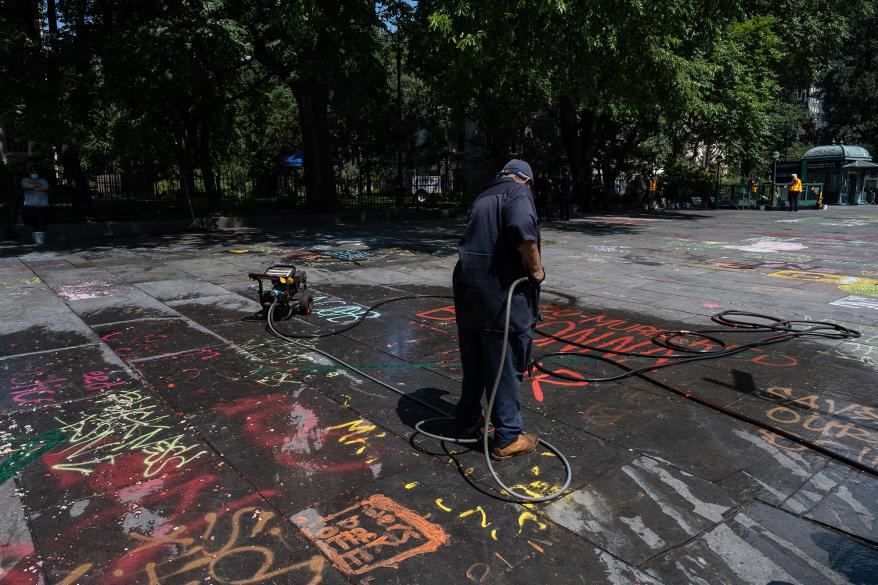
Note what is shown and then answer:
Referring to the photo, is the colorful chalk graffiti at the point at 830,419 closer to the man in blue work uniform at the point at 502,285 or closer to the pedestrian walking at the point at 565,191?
the man in blue work uniform at the point at 502,285

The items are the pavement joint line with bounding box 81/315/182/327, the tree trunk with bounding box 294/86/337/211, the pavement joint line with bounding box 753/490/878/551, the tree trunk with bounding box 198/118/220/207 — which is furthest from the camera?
the tree trunk with bounding box 198/118/220/207

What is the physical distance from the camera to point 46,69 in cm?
1570

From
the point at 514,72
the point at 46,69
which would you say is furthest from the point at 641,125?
the point at 46,69

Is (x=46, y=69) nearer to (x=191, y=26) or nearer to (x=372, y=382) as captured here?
(x=191, y=26)

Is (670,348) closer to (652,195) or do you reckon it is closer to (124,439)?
(124,439)

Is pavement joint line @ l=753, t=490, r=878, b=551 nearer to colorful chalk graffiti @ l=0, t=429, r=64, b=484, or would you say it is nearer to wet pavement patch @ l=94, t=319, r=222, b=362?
A: colorful chalk graffiti @ l=0, t=429, r=64, b=484

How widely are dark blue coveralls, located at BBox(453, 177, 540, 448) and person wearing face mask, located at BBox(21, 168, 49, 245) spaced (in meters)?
14.7

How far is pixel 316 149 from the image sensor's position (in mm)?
20359

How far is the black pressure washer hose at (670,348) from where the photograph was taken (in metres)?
3.73

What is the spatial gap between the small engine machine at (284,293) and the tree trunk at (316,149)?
44.2 ft

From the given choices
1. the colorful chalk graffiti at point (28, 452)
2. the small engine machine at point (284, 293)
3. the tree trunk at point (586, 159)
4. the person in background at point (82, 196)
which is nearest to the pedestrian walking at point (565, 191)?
the tree trunk at point (586, 159)

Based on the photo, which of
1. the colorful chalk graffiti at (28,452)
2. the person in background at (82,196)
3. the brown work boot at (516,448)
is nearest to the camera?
the colorful chalk graffiti at (28,452)

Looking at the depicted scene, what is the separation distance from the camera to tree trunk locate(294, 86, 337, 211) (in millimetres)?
19844

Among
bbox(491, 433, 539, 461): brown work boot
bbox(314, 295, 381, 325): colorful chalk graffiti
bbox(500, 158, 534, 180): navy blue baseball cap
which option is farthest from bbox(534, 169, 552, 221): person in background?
bbox(491, 433, 539, 461): brown work boot
